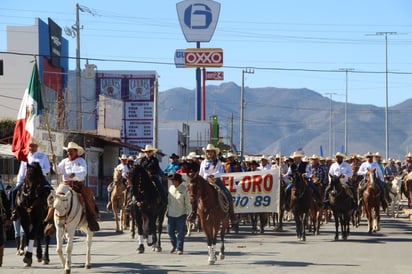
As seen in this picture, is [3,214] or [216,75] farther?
[216,75]

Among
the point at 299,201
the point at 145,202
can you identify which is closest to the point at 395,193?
the point at 299,201

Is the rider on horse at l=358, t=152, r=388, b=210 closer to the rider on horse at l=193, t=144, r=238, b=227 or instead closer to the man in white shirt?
the rider on horse at l=193, t=144, r=238, b=227

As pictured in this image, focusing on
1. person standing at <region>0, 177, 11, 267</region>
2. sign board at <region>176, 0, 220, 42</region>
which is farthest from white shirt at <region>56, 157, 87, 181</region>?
sign board at <region>176, 0, 220, 42</region>

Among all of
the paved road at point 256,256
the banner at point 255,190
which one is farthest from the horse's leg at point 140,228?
the banner at point 255,190

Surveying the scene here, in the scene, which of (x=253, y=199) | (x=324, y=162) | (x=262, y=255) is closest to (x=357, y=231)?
(x=253, y=199)

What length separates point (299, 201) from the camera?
965 inches

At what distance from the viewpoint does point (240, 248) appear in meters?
21.8

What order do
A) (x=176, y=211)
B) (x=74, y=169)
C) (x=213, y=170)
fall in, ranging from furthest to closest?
1. (x=176, y=211)
2. (x=213, y=170)
3. (x=74, y=169)

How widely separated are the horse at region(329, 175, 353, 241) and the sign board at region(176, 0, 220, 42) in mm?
76346

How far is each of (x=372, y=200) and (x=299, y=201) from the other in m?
4.03

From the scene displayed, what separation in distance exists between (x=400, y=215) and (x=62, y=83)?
3916 cm

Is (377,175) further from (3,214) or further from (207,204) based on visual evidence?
(3,214)

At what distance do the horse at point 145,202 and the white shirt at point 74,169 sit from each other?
125 inches

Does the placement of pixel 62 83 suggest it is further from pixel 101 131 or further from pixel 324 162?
pixel 324 162
